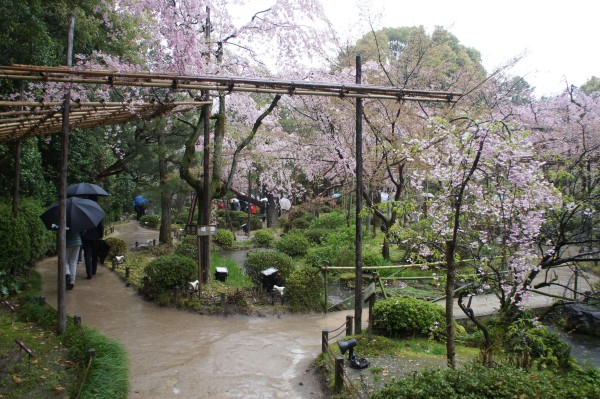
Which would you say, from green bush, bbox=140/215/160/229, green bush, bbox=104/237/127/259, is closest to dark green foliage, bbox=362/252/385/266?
green bush, bbox=104/237/127/259

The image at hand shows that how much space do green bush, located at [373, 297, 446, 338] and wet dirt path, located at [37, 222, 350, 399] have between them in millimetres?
1134

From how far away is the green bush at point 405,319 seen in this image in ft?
21.3

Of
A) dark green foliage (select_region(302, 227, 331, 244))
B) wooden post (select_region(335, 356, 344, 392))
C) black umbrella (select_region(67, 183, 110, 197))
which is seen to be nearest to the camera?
wooden post (select_region(335, 356, 344, 392))

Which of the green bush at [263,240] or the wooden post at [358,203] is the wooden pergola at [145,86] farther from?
the green bush at [263,240]

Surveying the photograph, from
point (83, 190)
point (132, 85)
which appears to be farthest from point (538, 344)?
point (83, 190)

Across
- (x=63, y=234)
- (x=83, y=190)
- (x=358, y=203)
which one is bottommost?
(x=63, y=234)

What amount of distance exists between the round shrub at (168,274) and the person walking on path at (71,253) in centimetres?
163

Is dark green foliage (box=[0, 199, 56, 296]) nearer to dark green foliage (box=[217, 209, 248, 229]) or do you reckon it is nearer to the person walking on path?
the person walking on path

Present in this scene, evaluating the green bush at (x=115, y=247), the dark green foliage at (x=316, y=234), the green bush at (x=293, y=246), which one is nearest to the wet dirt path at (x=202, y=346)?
the green bush at (x=115, y=247)

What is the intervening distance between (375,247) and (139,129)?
1028 centimetres

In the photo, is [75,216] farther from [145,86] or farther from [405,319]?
[405,319]

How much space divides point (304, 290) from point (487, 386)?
17.8ft

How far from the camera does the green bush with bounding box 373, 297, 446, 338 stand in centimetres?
649

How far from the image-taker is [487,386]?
342 cm
